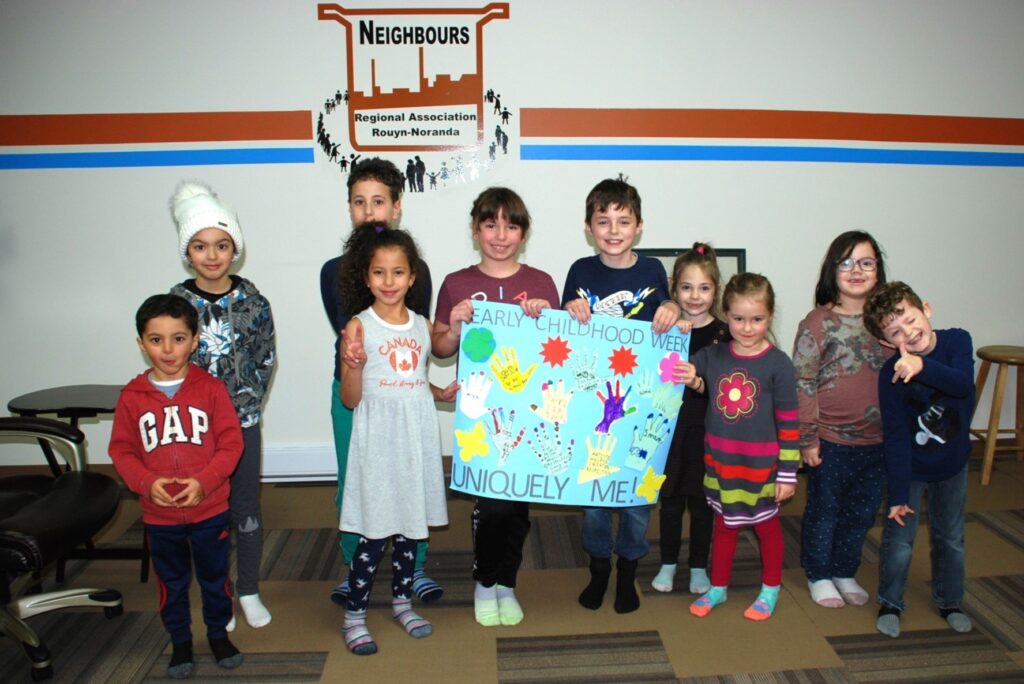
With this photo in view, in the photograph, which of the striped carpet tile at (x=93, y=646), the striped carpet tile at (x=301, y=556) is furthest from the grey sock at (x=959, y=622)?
the striped carpet tile at (x=93, y=646)

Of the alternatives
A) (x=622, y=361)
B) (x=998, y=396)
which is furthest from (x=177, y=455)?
(x=998, y=396)

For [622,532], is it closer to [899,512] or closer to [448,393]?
[448,393]

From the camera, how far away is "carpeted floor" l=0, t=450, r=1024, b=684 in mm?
2223

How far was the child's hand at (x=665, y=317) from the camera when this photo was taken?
2273mm

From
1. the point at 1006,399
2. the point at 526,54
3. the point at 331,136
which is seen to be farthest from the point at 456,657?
the point at 1006,399

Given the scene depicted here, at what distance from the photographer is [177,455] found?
211cm

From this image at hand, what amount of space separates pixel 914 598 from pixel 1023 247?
266 cm

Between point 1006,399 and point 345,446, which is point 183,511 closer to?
point 345,446

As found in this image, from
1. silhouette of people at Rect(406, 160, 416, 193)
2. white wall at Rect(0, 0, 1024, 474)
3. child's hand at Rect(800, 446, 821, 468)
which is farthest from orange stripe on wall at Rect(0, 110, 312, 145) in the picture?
child's hand at Rect(800, 446, 821, 468)

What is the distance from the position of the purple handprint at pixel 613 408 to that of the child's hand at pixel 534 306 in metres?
0.33

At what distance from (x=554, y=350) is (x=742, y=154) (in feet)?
7.23

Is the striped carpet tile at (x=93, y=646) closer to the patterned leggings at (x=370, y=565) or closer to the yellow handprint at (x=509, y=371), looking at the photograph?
the patterned leggings at (x=370, y=565)

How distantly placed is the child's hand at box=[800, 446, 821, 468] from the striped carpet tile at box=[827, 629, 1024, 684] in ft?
1.92

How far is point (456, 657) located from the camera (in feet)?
7.54
